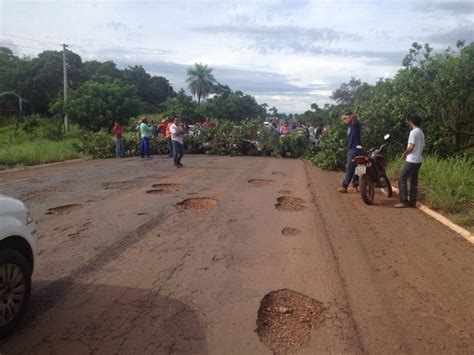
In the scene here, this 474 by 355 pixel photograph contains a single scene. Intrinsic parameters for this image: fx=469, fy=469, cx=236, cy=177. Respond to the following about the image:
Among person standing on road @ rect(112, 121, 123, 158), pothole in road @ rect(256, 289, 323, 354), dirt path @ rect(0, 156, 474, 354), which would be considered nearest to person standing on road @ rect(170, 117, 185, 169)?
person standing on road @ rect(112, 121, 123, 158)

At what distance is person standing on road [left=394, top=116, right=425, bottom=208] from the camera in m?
8.48

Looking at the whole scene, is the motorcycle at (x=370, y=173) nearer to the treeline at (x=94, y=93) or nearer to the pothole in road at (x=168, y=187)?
the pothole in road at (x=168, y=187)

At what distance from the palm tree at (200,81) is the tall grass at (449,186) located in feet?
215

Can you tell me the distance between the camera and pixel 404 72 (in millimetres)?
13664

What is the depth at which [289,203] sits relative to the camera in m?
8.97

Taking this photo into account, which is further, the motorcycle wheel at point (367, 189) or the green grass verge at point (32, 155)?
the green grass verge at point (32, 155)

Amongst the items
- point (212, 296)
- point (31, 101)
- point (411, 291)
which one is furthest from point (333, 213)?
point (31, 101)

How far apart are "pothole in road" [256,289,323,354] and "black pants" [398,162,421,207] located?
194 inches

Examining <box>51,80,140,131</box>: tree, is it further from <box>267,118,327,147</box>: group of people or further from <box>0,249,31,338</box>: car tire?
<box>0,249,31,338</box>: car tire

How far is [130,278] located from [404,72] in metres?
11.4

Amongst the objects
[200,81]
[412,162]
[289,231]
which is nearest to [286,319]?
[289,231]

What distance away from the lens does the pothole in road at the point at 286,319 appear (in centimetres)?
363

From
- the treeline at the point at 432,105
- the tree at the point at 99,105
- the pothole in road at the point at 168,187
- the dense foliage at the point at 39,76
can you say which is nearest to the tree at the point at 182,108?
the dense foliage at the point at 39,76

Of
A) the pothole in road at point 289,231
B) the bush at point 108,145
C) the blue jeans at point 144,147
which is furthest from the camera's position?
the bush at point 108,145
